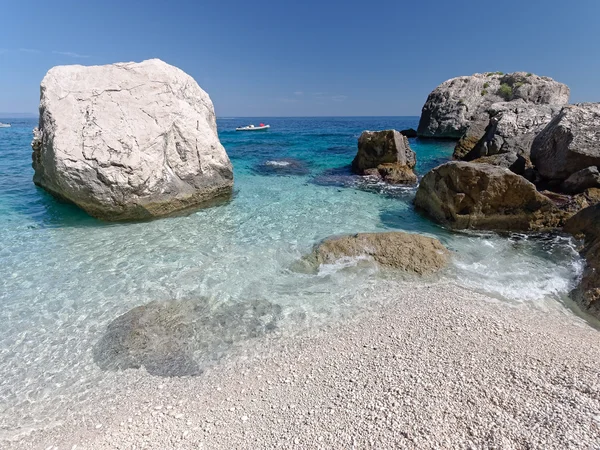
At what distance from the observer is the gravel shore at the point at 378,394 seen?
380 centimetres

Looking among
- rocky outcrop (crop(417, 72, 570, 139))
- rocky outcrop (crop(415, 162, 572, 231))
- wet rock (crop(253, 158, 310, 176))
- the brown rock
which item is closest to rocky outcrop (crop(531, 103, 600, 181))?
rocky outcrop (crop(415, 162, 572, 231))

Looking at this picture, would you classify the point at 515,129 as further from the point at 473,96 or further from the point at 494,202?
the point at 473,96

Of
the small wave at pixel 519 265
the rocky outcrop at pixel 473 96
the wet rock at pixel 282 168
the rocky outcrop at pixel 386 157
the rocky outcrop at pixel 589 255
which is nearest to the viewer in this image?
the rocky outcrop at pixel 589 255

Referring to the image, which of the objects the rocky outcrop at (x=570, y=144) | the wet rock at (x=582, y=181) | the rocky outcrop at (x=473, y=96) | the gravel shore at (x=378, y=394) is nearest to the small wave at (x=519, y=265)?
the gravel shore at (x=378, y=394)

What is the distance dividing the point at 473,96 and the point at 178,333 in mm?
49163

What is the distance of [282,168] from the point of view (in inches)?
879

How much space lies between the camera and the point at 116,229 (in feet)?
35.3

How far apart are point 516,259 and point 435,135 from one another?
40505 millimetres

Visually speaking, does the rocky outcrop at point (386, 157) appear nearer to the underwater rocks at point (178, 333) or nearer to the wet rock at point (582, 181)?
the wet rock at point (582, 181)

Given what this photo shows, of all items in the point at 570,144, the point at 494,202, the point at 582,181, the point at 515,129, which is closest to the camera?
the point at 494,202

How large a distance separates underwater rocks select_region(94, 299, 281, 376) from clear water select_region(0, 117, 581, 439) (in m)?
0.17

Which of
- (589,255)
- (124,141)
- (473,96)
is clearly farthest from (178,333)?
(473,96)

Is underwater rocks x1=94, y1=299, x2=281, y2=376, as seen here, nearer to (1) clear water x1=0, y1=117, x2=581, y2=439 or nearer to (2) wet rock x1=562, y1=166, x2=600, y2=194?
(1) clear water x1=0, y1=117, x2=581, y2=439

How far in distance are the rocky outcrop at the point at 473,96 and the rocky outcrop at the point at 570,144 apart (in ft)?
95.4
